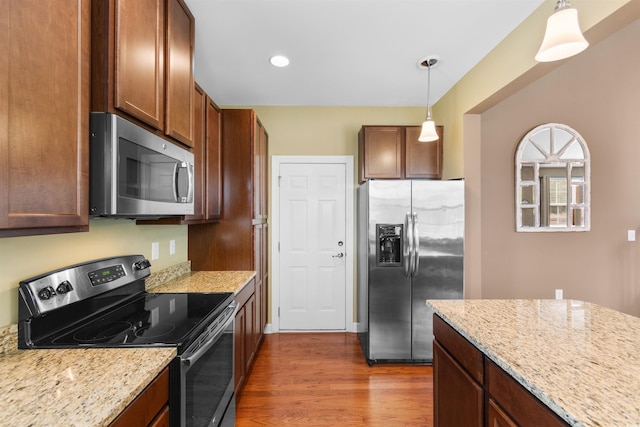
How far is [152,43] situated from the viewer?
4.58 ft

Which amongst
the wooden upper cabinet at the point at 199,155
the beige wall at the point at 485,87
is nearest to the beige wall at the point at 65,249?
the wooden upper cabinet at the point at 199,155

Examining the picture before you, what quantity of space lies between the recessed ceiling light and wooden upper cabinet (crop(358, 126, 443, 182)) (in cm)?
111

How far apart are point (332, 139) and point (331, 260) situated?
57.1 inches

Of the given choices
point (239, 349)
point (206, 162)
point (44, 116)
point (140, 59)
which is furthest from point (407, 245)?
point (44, 116)

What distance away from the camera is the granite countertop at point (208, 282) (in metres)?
2.02

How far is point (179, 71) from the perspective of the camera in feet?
5.40

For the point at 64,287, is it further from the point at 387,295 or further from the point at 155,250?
the point at 387,295

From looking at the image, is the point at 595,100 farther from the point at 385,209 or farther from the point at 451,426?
the point at 451,426

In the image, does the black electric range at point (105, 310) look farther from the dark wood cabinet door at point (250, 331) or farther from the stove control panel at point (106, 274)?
the dark wood cabinet door at point (250, 331)

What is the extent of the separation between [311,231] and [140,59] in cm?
259

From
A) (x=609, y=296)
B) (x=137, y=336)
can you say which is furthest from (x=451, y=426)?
(x=609, y=296)

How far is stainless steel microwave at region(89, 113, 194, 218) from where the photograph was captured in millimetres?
1086

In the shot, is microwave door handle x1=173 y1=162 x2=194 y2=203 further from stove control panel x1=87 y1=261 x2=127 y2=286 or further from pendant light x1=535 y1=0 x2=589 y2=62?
pendant light x1=535 y1=0 x2=589 y2=62

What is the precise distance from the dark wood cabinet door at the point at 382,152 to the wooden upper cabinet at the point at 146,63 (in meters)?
1.92
